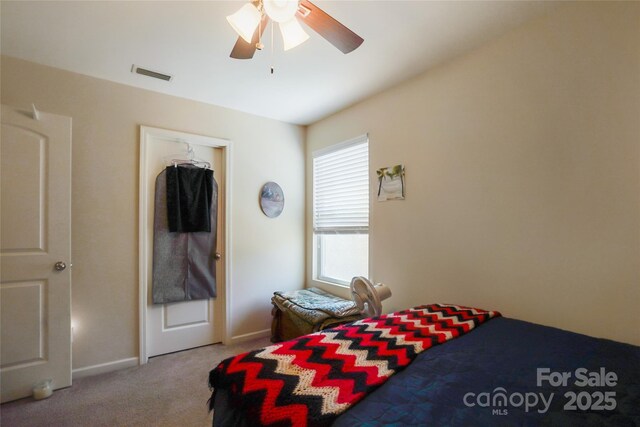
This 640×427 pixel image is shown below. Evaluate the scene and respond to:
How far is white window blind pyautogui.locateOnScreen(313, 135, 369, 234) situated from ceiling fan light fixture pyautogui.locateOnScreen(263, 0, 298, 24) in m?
1.66

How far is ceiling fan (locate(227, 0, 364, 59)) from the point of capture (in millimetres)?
1281

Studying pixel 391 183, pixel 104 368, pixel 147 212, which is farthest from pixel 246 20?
pixel 104 368

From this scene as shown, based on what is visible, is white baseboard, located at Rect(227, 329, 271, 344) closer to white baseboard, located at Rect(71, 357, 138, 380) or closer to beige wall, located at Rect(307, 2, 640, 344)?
white baseboard, located at Rect(71, 357, 138, 380)

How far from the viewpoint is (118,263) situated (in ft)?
8.24

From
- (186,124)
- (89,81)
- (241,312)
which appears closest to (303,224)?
(241,312)

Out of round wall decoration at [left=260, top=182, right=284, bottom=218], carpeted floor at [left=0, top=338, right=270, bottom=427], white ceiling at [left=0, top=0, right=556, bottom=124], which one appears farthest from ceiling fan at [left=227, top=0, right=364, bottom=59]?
carpeted floor at [left=0, top=338, right=270, bottom=427]

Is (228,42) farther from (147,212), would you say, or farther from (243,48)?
(147,212)

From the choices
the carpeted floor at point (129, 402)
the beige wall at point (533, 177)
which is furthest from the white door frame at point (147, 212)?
the beige wall at point (533, 177)

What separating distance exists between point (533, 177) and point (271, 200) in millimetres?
2478

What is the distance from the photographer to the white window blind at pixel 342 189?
9.53 feet

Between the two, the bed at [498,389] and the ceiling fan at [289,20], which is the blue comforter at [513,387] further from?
the ceiling fan at [289,20]

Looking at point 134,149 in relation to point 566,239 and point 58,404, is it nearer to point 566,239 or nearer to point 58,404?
point 58,404

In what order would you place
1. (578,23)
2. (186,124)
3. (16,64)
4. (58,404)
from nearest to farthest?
(578,23), (58,404), (16,64), (186,124)

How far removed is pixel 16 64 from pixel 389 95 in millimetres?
2956
